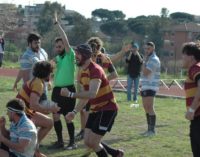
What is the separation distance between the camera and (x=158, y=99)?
19.9m

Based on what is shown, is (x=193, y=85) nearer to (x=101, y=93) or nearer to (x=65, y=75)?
(x=101, y=93)

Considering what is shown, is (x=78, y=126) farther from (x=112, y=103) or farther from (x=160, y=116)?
(x=112, y=103)

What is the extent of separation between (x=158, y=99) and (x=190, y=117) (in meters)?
13.1

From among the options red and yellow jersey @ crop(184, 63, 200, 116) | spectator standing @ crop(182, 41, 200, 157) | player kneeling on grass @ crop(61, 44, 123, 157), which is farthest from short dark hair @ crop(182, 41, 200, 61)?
player kneeling on grass @ crop(61, 44, 123, 157)

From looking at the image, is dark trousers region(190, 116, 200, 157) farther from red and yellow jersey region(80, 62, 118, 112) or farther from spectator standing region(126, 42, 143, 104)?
spectator standing region(126, 42, 143, 104)

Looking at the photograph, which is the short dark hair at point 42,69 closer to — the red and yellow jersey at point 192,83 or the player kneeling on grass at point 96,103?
the player kneeling on grass at point 96,103

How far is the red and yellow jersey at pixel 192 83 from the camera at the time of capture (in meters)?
6.87

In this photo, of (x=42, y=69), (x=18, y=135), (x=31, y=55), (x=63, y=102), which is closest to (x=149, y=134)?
(x=63, y=102)

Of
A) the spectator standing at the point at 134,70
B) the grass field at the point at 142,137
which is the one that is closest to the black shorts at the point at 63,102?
the grass field at the point at 142,137

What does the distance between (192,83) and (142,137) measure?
463cm

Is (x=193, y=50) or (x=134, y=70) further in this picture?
(x=134, y=70)

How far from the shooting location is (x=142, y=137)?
1150 centimetres

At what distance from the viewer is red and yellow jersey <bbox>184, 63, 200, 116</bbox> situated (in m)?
6.87

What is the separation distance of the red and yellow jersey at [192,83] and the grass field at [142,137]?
9.37 ft
